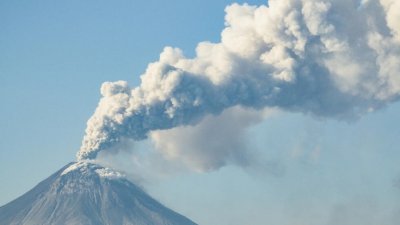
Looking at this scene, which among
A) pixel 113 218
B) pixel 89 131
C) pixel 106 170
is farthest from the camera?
pixel 106 170

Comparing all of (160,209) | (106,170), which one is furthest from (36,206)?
(160,209)

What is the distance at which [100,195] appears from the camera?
139000mm

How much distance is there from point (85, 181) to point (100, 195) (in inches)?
189

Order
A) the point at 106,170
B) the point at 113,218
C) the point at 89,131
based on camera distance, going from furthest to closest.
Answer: the point at 106,170 → the point at 113,218 → the point at 89,131

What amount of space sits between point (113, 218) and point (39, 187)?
2661 centimetres

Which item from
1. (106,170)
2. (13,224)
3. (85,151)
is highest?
(106,170)

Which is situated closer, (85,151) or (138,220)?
(85,151)

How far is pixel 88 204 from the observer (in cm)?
13800

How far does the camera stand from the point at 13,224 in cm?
13462

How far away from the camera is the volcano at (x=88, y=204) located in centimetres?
13350

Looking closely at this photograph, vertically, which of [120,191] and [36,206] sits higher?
[120,191]

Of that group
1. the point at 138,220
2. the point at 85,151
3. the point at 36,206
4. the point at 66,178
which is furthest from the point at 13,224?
the point at 85,151

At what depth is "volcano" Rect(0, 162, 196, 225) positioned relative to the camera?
13350 cm

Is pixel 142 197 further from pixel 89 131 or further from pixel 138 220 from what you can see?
pixel 89 131
